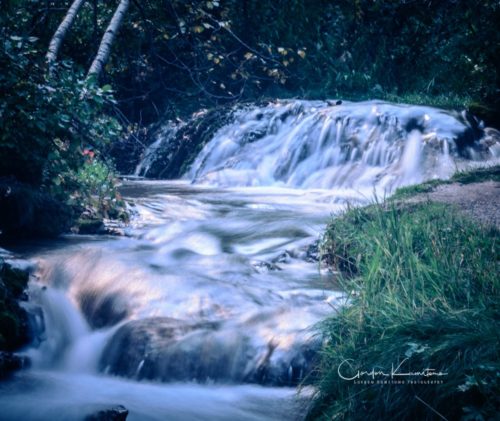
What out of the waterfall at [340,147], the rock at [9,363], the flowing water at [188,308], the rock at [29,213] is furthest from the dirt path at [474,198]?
the rock at [29,213]

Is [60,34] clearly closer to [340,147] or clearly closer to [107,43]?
[107,43]

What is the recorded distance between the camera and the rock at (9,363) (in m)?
4.58

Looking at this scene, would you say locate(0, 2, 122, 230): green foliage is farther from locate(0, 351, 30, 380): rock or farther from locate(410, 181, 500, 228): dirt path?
locate(410, 181, 500, 228): dirt path

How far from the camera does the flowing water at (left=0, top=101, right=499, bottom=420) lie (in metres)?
4.42

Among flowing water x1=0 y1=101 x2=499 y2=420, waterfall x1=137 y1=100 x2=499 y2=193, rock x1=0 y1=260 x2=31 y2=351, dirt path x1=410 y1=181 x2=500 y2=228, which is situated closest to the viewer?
flowing water x1=0 y1=101 x2=499 y2=420

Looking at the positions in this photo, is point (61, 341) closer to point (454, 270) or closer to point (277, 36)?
point (454, 270)

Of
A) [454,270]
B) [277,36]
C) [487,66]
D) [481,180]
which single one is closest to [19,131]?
[454,270]

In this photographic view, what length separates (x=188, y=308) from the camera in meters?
5.54

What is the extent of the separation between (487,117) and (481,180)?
5.39 m

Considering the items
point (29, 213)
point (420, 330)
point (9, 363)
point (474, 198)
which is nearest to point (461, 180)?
point (474, 198)

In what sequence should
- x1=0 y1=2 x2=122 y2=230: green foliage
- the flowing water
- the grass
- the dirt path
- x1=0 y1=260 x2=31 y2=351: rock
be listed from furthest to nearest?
the grass
the dirt path
x1=0 y1=2 x2=122 y2=230: green foliage
x1=0 y1=260 x2=31 y2=351: rock
the flowing water

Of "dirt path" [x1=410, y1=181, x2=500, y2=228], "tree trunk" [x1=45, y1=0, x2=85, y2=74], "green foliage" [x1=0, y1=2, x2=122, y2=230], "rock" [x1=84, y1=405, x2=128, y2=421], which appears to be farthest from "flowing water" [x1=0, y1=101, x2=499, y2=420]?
"tree trunk" [x1=45, y1=0, x2=85, y2=74]

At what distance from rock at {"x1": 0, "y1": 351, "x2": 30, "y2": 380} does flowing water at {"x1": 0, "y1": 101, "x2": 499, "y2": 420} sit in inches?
2.8

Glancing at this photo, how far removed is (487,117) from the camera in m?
12.9
